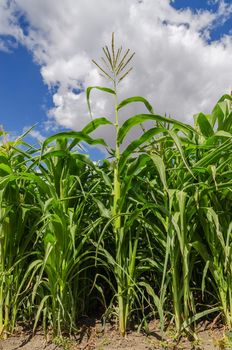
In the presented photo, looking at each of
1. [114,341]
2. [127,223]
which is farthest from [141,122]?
[114,341]

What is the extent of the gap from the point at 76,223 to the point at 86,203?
0.14 metres

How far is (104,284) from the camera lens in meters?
1.94

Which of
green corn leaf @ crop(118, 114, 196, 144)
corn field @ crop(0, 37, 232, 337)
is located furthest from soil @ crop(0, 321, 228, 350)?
green corn leaf @ crop(118, 114, 196, 144)

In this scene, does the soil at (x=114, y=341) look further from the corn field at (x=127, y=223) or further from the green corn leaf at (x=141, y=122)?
the green corn leaf at (x=141, y=122)

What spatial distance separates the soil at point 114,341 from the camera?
1.43 meters

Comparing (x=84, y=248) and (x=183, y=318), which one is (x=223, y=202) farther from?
(x=84, y=248)

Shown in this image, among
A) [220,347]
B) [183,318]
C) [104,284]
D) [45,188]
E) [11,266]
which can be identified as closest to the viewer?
[220,347]

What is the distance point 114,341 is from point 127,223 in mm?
→ 454

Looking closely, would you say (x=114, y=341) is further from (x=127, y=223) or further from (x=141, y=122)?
(x=141, y=122)

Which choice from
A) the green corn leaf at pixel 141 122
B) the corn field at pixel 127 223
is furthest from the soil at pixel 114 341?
the green corn leaf at pixel 141 122

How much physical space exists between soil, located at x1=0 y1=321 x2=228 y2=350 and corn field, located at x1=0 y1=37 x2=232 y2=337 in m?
0.04

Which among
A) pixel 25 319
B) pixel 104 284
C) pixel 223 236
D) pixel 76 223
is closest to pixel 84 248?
pixel 76 223

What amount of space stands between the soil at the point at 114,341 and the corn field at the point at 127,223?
44 millimetres

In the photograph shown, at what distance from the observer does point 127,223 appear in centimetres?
153
